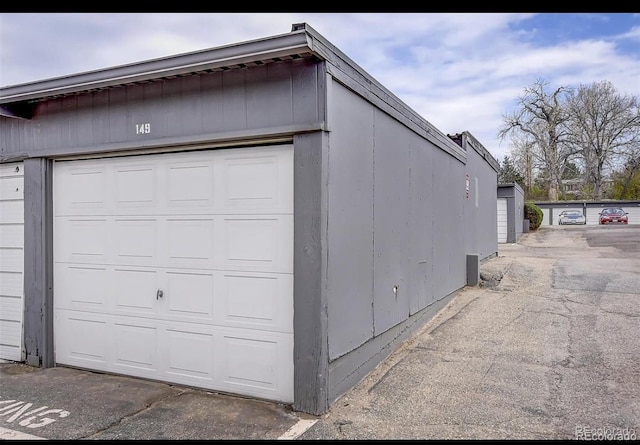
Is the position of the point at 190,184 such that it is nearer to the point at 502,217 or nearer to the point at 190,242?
the point at 190,242

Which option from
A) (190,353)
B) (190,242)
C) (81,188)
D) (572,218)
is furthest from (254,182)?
(572,218)

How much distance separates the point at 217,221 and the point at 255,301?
817 millimetres

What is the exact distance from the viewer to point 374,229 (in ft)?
15.0

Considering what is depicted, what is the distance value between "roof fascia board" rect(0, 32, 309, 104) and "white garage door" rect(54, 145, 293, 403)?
2.44ft

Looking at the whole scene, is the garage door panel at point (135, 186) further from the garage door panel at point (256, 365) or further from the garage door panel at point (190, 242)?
the garage door panel at point (256, 365)

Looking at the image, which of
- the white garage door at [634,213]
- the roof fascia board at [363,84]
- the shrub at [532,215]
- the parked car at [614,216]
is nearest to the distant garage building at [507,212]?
the shrub at [532,215]

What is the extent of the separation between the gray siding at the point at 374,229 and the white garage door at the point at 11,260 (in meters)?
3.82

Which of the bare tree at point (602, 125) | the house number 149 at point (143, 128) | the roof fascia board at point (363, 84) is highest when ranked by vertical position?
the bare tree at point (602, 125)

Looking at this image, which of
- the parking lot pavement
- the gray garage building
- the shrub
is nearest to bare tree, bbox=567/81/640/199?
the shrub

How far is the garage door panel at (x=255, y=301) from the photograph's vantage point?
12.6ft

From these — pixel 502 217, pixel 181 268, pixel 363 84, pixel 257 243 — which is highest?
pixel 363 84

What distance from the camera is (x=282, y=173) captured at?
3869 mm

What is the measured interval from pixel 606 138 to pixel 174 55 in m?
38.7
